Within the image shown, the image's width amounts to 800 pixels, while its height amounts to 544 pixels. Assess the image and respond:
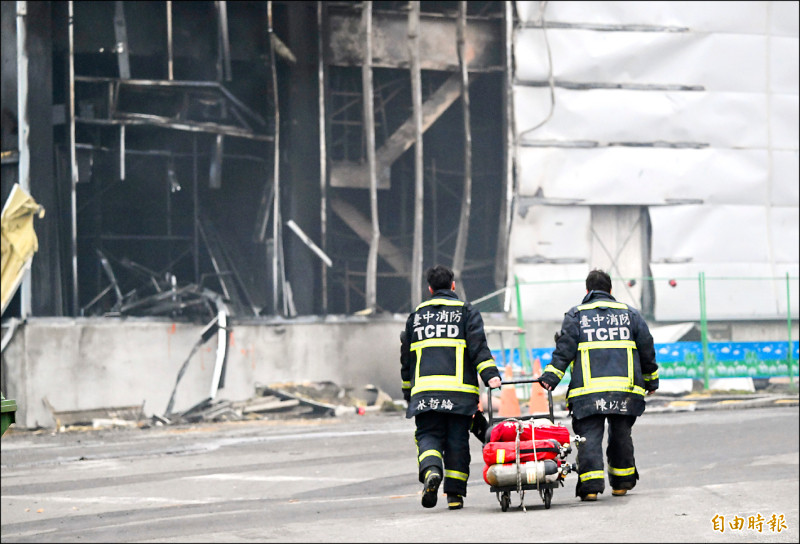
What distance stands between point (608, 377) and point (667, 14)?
2451 centimetres

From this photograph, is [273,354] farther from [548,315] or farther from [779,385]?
[779,385]

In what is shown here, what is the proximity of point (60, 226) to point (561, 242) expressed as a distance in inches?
447

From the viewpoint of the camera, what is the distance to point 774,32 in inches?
1171

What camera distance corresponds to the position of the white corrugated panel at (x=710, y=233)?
29.0 m

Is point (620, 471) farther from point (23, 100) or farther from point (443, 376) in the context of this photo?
point (23, 100)

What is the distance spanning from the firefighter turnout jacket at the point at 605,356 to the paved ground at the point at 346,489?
88cm

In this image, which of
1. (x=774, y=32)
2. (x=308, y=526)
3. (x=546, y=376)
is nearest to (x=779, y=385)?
(x=774, y=32)

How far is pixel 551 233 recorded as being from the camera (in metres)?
28.5

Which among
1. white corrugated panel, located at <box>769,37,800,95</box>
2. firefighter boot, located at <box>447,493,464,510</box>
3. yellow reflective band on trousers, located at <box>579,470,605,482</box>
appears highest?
white corrugated panel, located at <box>769,37,800,95</box>

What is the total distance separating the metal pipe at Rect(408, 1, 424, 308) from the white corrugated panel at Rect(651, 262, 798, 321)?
18.4 feet

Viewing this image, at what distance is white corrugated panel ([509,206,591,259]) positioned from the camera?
28359 mm

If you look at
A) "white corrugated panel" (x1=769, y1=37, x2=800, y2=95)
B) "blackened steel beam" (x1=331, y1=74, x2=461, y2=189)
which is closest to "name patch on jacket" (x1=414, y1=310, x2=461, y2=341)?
"blackened steel beam" (x1=331, y1=74, x2=461, y2=189)

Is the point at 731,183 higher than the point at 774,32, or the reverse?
the point at 774,32

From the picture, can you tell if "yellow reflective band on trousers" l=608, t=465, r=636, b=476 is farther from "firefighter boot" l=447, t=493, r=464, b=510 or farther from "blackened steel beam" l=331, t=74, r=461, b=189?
"blackened steel beam" l=331, t=74, r=461, b=189
